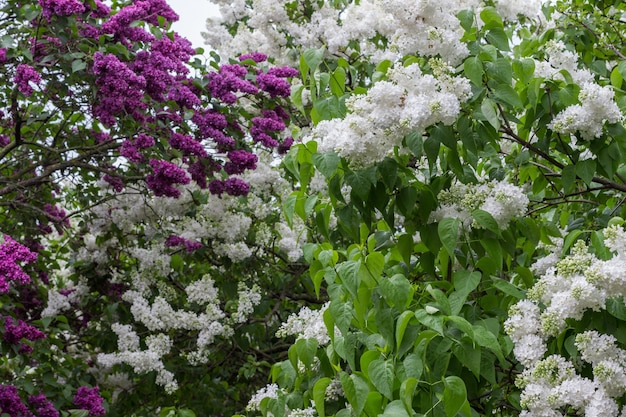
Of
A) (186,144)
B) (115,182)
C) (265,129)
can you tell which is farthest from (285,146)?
(115,182)

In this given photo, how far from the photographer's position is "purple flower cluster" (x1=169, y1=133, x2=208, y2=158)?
4.67m

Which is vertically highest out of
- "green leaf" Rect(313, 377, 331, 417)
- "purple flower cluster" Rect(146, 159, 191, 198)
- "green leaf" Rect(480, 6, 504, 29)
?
"purple flower cluster" Rect(146, 159, 191, 198)

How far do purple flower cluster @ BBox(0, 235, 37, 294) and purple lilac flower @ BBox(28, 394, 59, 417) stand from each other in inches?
40.4

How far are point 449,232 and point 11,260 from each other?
2.04m

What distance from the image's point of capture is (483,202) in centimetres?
266

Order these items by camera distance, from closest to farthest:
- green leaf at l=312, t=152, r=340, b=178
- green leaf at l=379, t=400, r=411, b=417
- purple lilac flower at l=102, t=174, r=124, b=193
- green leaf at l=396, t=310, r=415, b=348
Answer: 1. green leaf at l=379, t=400, r=411, b=417
2. green leaf at l=396, t=310, r=415, b=348
3. green leaf at l=312, t=152, r=340, b=178
4. purple lilac flower at l=102, t=174, r=124, b=193

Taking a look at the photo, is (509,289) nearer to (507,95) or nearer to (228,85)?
(507,95)

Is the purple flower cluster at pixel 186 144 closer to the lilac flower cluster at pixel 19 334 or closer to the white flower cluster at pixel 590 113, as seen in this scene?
the lilac flower cluster at pixel 19 334

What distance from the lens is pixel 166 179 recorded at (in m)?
4.72

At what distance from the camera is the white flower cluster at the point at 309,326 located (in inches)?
119

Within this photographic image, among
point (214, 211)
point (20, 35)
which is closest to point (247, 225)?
point (214, 211)

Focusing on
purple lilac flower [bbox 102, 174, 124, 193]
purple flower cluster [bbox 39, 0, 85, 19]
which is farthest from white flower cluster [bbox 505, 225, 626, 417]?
purple lilac flower [bbox 102, 174, 124, 193]

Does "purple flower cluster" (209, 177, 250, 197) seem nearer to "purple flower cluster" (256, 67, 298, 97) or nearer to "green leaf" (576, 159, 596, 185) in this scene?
"purple flower cluster" (256, 67, 298, 97)

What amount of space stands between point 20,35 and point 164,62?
3.00 ft
